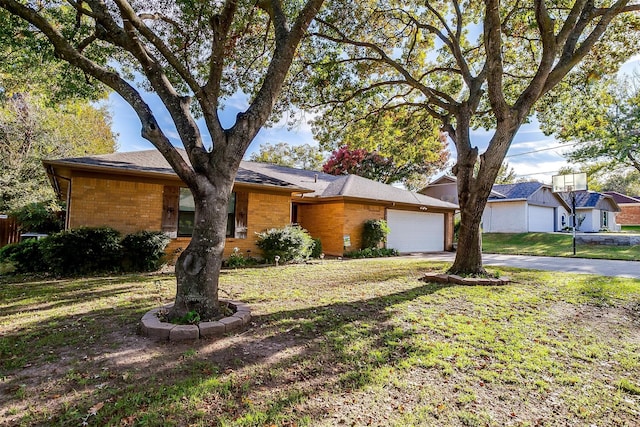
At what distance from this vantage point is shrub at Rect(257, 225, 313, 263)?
10.8 meters

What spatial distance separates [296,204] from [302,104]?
6485 millimetres

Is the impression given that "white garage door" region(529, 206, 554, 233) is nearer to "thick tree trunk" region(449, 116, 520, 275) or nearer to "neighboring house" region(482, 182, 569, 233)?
"neighboring house" region(482, 182, 569, 233)

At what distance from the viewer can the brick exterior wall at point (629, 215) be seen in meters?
39.8

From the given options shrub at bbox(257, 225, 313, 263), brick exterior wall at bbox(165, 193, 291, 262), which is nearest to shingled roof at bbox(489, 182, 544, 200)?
brick exterior wall at bbox(165, 193, 291, 262)

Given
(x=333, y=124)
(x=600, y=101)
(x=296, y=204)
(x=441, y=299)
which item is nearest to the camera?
(x=441, y=299)

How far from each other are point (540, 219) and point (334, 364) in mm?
28808

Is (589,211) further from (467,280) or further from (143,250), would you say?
(143,250)

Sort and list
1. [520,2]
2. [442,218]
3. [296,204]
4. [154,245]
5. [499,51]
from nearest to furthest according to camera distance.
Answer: [499,51], [520,2], [154,245], [296,204], [442,218]

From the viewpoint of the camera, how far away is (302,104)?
9.66 m

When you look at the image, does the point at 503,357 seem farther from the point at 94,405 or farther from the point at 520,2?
the point at 520,2

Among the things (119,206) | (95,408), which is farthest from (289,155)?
(95,408)

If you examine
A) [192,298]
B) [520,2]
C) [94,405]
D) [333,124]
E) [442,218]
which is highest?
[520,2]

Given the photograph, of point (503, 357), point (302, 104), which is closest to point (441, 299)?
point (503, 357)

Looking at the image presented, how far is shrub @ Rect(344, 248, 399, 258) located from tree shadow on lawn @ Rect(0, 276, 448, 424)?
9225 mm
